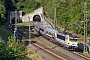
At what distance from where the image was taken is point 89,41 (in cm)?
4881

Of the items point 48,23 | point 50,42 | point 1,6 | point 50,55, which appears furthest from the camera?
point 1,6

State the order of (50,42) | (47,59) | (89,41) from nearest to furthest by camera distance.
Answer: (47,59) → (89,41) → (50,42)

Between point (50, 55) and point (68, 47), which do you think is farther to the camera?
point (68, 47)

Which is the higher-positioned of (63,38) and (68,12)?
(68,12)

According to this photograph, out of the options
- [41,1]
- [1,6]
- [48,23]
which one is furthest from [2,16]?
[41,1]

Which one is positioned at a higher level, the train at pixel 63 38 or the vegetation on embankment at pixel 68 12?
the vegetation on embankment at pixel 68 12

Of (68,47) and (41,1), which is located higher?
(41,1)

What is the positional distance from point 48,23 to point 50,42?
89.3 feet

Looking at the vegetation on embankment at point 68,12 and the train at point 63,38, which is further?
the vegetation on embankment at point 68,12

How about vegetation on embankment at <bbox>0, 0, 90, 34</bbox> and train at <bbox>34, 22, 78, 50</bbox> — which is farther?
vegetation on embankment at <bbox>0, 0, 90, 34</bbox>

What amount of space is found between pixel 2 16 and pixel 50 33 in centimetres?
3271

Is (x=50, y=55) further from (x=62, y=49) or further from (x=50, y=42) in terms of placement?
(x=50, y=42)

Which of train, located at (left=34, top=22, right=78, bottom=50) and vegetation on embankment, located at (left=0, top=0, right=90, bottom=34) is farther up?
vegetation on embankment, located at (left=0, top=0, right=90, bottom=34)

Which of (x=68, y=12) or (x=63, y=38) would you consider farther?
(x=68, y=12)
